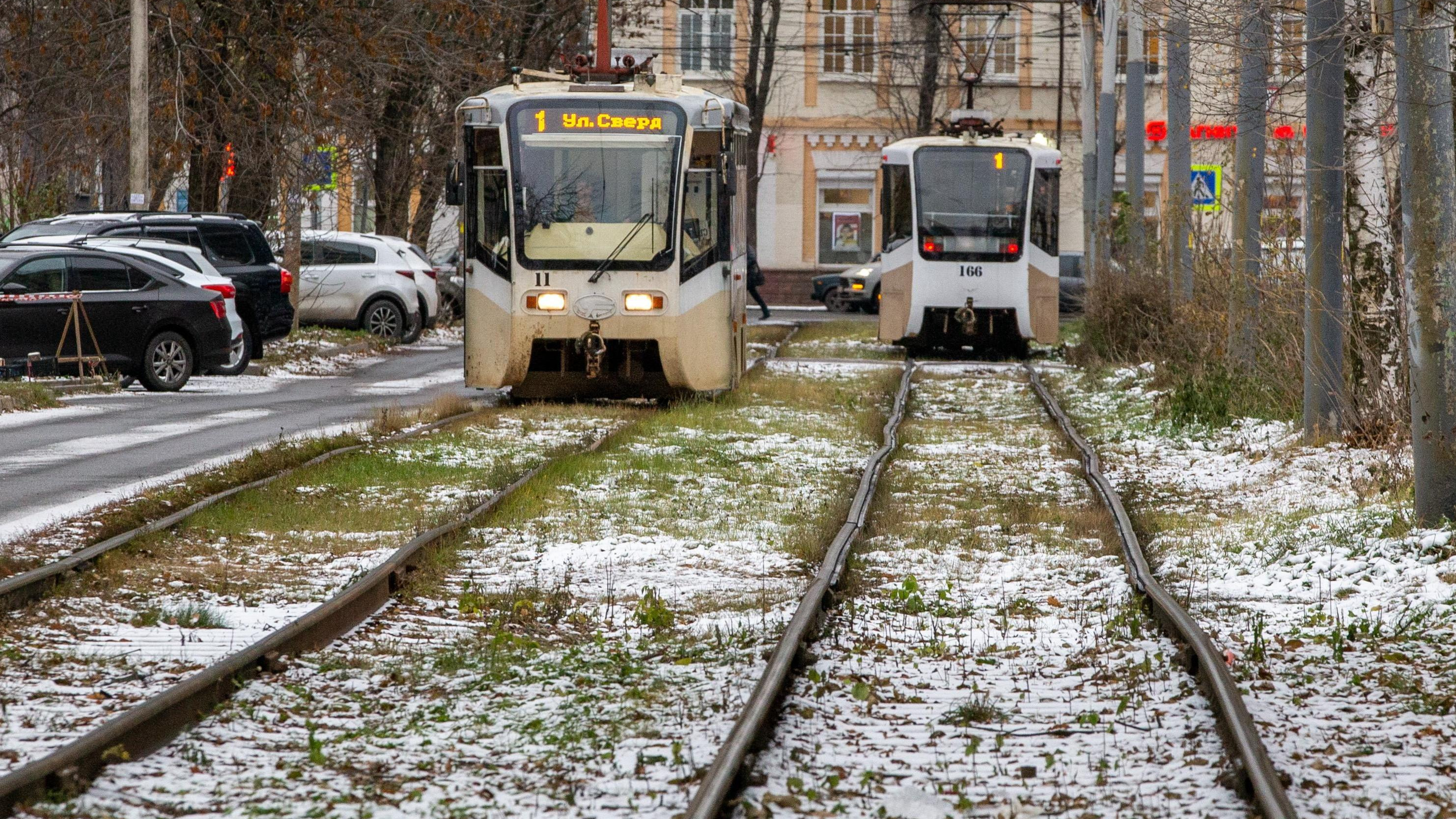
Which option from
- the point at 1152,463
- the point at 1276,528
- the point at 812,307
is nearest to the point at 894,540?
the point at 1276,528

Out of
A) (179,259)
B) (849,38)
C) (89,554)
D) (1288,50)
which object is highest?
(849,38)

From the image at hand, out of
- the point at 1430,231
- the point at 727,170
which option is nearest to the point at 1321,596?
the point at 1430,231

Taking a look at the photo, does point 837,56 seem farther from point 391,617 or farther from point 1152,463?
point 391,617

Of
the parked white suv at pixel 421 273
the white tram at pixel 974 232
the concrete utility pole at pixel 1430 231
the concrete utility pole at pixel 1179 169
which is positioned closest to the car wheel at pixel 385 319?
the parked white suv at pixel 421 273

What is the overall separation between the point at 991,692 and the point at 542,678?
1553 millimetres

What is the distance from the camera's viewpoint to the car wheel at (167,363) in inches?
809

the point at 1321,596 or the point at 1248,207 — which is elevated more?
the point at 1248,207

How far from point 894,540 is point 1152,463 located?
4756mm

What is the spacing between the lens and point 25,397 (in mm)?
17984

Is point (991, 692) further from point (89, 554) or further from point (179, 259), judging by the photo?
point (179, 259)

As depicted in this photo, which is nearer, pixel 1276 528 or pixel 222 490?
pixel 1276 528

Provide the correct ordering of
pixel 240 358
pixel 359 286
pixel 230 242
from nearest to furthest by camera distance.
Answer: pixel 240 358 < pixel 230 242 < pixel 359 286

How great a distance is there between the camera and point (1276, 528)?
10.4 metres

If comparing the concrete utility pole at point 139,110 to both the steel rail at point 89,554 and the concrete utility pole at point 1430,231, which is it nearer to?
the steel rail at point 89,554
